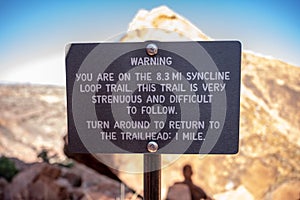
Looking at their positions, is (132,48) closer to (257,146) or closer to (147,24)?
(147,24)

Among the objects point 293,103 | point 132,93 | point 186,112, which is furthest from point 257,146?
point 132,93

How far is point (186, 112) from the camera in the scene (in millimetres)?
930

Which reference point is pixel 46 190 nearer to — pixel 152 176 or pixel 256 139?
pixel 152 176

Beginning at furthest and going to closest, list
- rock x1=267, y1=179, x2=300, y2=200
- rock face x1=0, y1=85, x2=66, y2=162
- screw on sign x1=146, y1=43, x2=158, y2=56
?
rock face x1=0, y1=85, x2=66, y2=162
rock x1=267, y1=179, x2=300, y2=200
screw on sign x1=146, y1=43, x2=158, y2=56

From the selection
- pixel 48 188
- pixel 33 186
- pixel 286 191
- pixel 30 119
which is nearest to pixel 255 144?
pixel 286 191

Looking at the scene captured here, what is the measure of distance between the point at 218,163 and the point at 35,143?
700cm

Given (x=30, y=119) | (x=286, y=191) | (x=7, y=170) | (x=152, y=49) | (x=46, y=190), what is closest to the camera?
(x=152, y=49)

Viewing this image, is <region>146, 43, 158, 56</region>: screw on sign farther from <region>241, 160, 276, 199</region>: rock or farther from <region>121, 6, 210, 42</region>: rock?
<region>241, 160, 276, 199</region>: rock

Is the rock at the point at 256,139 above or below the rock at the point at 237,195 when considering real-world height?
above

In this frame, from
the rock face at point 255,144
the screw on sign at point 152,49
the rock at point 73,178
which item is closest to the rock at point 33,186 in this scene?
the rock at point 73,178

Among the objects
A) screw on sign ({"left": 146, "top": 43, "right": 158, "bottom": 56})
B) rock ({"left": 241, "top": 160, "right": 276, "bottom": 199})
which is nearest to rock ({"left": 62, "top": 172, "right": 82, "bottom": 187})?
rock ({"left": 241, "top": 160, "right": 276, "bottom": 199})

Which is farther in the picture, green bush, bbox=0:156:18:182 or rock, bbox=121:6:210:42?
green bush, bbox=0:156:18:182

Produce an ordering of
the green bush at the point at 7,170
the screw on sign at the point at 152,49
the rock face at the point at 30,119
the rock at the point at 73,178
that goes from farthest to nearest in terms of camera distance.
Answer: the rock face at the point at 30,119, the green bush at the point at 7,170, the rock at the point at 73,178, the screw on sign at the point at 152,49

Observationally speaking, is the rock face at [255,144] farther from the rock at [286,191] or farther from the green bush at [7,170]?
the green bush at [7,170]
